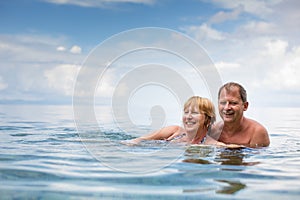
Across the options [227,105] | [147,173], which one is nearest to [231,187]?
[147,173]

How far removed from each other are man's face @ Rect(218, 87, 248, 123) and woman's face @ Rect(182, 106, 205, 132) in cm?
68

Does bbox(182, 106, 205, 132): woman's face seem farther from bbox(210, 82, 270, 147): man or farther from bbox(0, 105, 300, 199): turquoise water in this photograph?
bbox(210, 82, 270, 147): man

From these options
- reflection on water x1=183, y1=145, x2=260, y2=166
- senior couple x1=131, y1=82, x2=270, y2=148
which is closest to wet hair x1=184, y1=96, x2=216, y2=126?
senior couple x1=131, y1=82, x2=270, y2=148

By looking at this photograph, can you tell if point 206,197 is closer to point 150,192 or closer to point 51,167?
point 150,192

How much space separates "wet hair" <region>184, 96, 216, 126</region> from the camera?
6.72 m

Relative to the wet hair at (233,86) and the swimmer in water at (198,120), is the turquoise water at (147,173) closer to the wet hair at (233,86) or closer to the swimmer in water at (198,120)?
the swimmer in water at (198,120)

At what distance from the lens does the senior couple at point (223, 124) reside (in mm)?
6734

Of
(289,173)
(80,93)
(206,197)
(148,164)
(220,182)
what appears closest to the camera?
(206,197)

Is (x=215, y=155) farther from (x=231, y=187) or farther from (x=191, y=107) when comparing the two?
(x=231, y=187)

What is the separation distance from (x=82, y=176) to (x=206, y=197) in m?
1.45

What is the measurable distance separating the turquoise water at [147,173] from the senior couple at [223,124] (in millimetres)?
385

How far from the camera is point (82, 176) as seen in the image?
4.31 metres

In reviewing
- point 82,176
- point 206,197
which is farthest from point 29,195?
point 206,197

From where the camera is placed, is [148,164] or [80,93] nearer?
[148,164]
